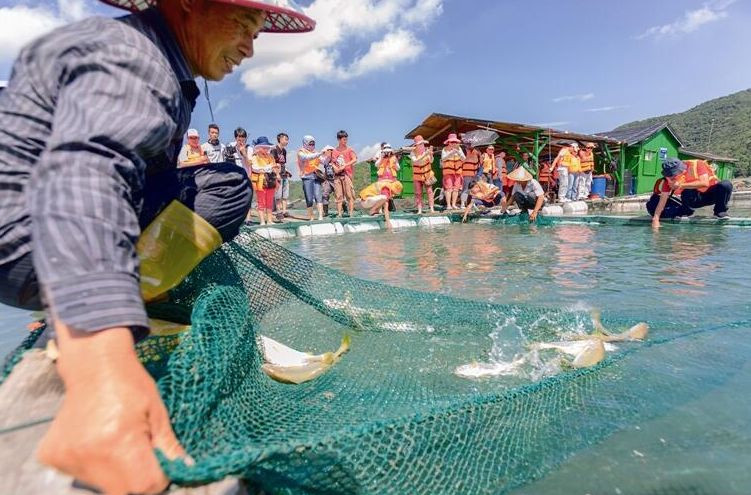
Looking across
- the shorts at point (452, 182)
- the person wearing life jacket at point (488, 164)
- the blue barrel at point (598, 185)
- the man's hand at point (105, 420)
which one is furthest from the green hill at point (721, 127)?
the man's hand at point (105, 420)

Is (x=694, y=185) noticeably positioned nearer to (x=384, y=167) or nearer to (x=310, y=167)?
(x=384, y=167)

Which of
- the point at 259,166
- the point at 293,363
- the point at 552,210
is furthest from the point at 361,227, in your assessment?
the point at 293,363

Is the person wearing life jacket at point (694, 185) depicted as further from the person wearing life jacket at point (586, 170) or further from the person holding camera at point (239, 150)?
the person holding camera at point (239, 150)

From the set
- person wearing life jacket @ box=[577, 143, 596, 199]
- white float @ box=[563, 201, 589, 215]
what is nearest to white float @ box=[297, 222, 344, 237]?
white float @ box=[563, 201, 589, 215]

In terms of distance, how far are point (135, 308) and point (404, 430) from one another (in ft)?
2.24

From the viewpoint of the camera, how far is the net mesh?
1069 millimetres

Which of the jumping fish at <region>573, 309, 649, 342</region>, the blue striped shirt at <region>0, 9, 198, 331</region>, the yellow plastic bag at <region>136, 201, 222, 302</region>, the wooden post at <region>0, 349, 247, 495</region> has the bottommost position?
the jumping fish at <region>573, 309, 649, 342</region>

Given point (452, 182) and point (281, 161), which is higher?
point (281, 161)

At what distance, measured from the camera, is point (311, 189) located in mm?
11992

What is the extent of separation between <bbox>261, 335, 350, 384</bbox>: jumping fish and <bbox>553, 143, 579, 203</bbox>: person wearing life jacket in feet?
47.5

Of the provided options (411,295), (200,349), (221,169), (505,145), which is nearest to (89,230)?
(200,349)

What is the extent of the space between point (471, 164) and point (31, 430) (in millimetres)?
14596

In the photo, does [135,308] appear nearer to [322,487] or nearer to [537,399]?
[322,487]

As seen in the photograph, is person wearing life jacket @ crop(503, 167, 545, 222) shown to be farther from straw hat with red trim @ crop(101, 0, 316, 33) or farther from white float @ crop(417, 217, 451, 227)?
straw hat with red trim @ crop(101, 0, 316, 33)
